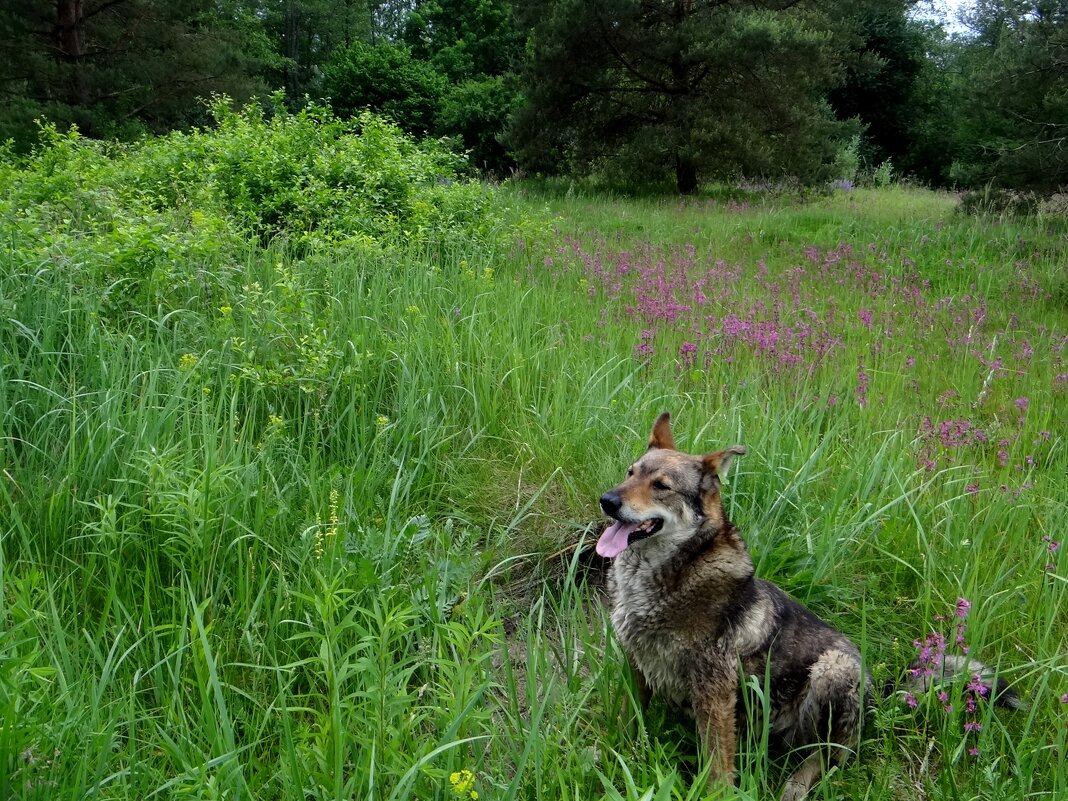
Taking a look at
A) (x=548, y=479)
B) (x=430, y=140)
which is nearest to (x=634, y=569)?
(x=548, y=479)

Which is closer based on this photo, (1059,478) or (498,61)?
(1059,478)

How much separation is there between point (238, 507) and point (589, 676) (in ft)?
4.77

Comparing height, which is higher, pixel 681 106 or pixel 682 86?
pixel 682 86

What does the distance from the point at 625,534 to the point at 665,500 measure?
18cm

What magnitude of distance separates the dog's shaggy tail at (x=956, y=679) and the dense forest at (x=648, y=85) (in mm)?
9182

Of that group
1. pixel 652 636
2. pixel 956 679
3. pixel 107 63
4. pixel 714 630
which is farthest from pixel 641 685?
pixel 107 63

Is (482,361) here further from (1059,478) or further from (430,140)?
(430,140)

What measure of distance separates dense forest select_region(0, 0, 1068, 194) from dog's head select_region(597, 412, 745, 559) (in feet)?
27.7

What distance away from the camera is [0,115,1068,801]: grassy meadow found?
2035mm

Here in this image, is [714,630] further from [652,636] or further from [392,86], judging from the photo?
[392,86]

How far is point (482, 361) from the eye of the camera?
4.31 m

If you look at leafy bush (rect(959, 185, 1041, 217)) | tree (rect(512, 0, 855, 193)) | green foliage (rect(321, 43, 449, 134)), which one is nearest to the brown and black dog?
leafy bush (rect(959, 185, 1041, 217))

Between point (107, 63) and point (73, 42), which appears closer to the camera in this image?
point (73, 42)

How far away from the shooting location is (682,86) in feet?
51.1
